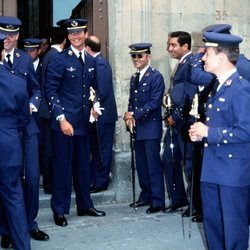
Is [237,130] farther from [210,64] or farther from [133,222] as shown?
[133,222]

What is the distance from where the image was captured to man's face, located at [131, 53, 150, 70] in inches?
250

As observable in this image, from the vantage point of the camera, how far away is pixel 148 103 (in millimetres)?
6180

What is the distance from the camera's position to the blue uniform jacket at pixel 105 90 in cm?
629

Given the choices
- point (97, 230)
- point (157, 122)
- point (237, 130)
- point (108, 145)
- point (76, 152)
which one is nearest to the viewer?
point (237, 130)

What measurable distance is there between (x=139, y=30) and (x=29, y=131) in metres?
2.39

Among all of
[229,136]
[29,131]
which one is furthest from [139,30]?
[229,136]

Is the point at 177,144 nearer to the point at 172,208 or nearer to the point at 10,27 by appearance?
the point at 172,208

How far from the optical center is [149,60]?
6711mm

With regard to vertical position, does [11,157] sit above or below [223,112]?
below

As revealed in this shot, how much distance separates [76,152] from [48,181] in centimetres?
89

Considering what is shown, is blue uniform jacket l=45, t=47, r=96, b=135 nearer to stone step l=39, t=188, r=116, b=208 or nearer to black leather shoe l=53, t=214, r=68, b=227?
black leather shoe l=53, t=214, r=68, b=227

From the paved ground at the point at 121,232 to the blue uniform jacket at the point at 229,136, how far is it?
140cm

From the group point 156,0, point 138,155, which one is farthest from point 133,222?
point 156,0

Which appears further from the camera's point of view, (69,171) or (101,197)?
(101,197)
